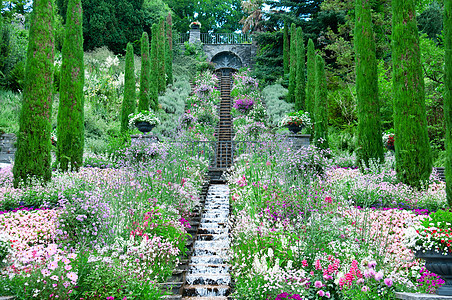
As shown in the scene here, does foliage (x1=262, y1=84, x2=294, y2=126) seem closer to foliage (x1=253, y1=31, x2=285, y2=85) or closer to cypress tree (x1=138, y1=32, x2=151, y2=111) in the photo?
foliage (x1=253, y1=31, x2=285, y2=85)

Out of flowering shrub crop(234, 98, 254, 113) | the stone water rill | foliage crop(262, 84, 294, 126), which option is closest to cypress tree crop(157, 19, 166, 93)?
flowering shrub crop(234, 98, 254, 113)

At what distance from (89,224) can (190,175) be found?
4167 millimetres

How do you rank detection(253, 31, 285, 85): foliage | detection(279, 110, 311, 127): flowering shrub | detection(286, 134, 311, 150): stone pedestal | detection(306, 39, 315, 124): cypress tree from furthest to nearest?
detection(253, 31, 285, 85): foliage, detection(306, 39, 315, 124): cypress tree, detection(279, 110, 311, 127): flowering shrub, detection(286, 134, 311, 150): stone pedestal

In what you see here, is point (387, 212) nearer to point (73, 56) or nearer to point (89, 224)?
point (89, 224)

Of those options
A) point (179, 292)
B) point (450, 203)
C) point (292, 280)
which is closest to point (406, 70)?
point (450, 203)

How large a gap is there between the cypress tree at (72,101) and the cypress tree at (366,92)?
296 inches

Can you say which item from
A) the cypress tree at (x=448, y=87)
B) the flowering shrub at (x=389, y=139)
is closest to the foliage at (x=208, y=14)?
the flowering shrub at (x=389, y=139)

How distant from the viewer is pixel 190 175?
27.9 ft

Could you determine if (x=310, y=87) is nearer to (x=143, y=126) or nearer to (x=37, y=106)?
(x=143, y=126)

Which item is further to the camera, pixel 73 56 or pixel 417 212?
pixel 73 56

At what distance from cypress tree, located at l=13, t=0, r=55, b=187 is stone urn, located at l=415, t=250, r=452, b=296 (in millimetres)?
6971

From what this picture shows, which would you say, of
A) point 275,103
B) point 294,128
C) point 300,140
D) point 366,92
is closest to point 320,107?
point 294,128

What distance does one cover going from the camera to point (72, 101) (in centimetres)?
984

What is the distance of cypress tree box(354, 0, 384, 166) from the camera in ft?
30.4
